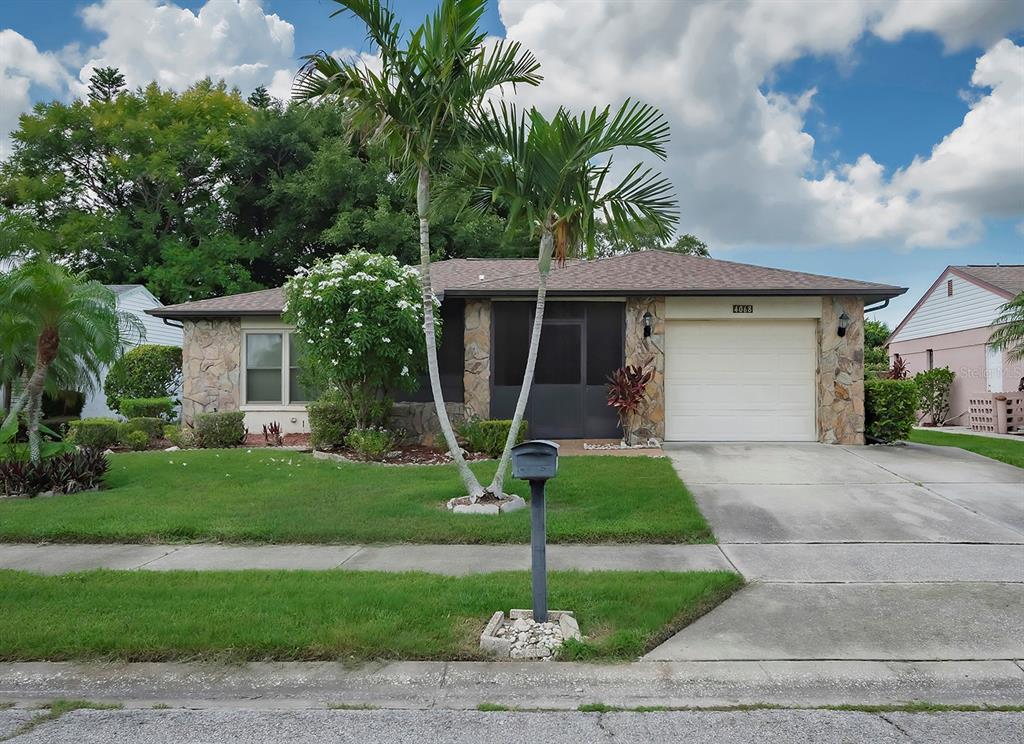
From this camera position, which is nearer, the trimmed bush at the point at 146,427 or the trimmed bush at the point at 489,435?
the trimmed bush at the point at 489,435

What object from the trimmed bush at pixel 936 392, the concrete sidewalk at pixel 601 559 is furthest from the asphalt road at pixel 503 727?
the trimmed bush at pixel 936 392

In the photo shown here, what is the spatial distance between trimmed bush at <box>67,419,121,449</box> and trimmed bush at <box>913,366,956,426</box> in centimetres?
2179

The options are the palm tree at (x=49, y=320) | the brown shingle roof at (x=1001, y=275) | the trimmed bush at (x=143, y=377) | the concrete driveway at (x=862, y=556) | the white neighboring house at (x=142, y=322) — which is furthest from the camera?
the brown shingle roof at (x=1001, y=275)

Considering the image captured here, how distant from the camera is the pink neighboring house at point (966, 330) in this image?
19641mm

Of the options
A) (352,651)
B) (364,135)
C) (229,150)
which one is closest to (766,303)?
(364,135)

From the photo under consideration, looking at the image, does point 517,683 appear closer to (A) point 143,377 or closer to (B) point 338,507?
(B) point 338,507

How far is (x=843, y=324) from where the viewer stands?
12.3 metres

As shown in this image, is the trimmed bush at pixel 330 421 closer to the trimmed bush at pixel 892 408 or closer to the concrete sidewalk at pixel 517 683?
the concrete sidewalk at pixel 517 683

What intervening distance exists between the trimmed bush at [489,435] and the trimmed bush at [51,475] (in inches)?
213

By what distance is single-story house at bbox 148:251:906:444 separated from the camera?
12375 mm

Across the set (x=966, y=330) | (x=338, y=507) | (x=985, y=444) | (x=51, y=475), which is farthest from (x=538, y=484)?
(x=966, y=330)

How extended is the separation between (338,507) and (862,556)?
5.43m

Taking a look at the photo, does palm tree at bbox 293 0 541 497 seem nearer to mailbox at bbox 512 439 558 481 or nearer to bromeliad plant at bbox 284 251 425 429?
bromeliad plant at bbox 284 251 425 429

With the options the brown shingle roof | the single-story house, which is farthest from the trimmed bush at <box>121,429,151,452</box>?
the brown shingle roof
